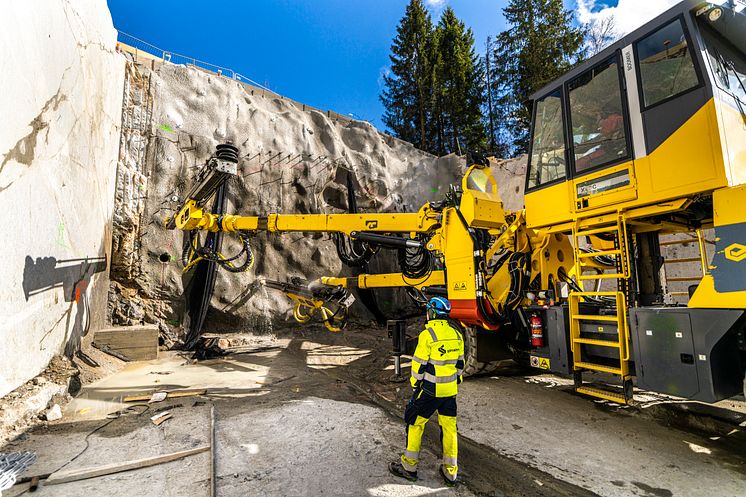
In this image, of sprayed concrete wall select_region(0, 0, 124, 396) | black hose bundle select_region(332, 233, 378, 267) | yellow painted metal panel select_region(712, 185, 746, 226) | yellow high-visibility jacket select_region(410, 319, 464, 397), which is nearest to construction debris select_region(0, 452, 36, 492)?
sprayed concrete wall select_region(0, 0, 124, 396)

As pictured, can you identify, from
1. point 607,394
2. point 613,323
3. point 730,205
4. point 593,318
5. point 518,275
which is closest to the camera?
point 730,205

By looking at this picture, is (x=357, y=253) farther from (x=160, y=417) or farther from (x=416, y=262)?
(x=160, y=417)

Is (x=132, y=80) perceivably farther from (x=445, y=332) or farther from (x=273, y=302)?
(x=445, y=332)

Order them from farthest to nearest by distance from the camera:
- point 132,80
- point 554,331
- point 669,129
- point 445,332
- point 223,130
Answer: point 223,130, point 132,80, point 554,331, point 669,129, point 445,332

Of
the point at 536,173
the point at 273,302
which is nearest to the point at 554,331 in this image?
the point at 536,173

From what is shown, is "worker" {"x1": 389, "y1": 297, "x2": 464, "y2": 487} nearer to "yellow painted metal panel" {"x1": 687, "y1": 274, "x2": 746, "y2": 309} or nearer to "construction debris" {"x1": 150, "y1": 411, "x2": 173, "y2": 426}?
"yellow painted metal panel" {"x1": 687, "y1": 274, "x2": 746, "y2": 309}

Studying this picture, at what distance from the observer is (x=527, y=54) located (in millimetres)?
22844

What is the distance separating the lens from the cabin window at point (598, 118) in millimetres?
4090

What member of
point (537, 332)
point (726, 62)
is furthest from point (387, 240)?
point (726, 62)

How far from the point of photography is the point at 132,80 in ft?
35.8

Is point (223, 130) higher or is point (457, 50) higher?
point (457, 50)

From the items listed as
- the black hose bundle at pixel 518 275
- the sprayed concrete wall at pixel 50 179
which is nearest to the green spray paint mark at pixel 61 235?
the sprayed concrete wall at pixel 50 179

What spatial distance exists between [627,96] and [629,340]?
2.67 metres

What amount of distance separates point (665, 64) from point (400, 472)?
4.80 m
